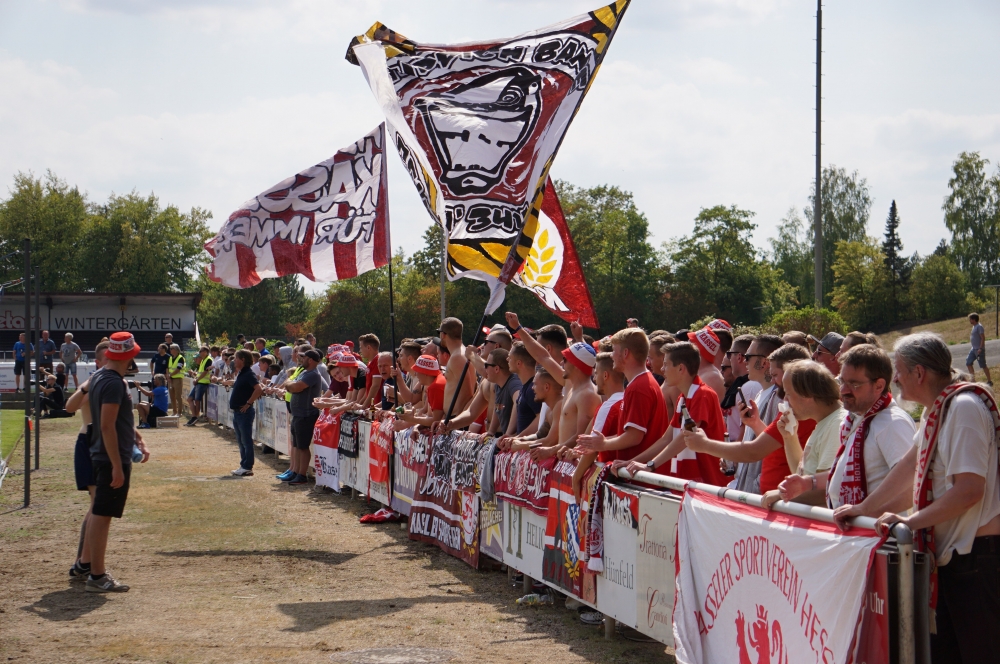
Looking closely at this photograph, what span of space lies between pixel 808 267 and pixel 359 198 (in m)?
85.1

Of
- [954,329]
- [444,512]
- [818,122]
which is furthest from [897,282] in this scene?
[444,512]

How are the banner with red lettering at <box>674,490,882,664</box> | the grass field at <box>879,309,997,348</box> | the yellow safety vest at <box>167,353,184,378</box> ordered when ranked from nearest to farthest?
1. the banner with red lettering at <box>674,490,882,664</box>
2. the yellow safety vest at <box>167,353,184,378</box>
3. the grass field at <box>879,309,997,348</box>

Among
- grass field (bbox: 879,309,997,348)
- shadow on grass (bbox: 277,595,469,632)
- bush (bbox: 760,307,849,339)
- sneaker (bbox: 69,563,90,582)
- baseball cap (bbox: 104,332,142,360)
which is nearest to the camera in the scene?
shadow on grass (bbox: 277,595,469,632)

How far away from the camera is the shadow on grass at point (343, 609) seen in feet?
24.8

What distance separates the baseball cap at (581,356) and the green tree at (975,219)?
79.5 m

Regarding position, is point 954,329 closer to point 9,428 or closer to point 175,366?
point 175,366

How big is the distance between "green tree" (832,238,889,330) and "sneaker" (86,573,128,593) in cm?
6291

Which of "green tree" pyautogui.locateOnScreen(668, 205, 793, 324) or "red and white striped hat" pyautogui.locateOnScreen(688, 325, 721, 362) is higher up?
"green tree" pyautogui.locateOnScreen(668, 205, 793, 324)

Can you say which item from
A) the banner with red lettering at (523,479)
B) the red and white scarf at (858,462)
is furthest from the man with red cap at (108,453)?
the red and white scarf at (858,462)

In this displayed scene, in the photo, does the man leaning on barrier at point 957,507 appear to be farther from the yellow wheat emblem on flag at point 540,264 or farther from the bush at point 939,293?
the bush at point 939,293

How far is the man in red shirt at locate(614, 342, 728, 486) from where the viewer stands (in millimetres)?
6749

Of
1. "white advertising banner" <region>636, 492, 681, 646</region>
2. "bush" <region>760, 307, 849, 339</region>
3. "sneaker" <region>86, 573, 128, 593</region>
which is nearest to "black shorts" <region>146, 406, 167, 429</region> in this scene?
"bush" <region>760, 307, 849, 339</region>

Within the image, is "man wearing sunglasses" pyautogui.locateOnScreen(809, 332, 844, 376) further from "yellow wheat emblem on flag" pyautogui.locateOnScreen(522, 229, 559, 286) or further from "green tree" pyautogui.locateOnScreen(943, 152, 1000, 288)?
"green tree" pyautogui.locateOnScreen(943, 152, 1000, 288)

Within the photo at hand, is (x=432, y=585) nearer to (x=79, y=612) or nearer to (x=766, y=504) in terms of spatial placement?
(x=79, y=612)
